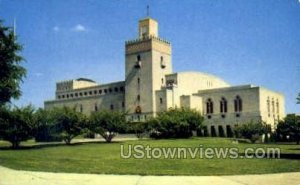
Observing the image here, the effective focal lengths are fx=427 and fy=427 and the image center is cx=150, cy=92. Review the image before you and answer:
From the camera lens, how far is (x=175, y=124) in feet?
153

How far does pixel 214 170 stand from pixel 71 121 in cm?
2315

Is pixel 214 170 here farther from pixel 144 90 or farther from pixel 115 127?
pixel 144 90

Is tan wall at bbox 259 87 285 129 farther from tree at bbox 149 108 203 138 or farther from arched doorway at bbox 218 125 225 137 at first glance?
tree at bbox 149 108 203 138

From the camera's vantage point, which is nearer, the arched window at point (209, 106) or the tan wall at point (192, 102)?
the tan wall at point (192, 102)

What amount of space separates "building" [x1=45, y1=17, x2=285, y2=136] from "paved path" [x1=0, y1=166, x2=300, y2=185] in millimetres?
44870

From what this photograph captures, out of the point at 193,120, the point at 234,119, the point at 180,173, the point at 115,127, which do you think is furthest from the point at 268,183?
the point at 234,119

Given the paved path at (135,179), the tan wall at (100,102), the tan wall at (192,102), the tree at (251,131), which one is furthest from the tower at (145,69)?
the paved path at (135,179)

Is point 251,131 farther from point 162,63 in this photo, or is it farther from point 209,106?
point 162,63

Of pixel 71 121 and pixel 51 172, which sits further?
pixel 71 121

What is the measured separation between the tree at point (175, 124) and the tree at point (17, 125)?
18.4 m

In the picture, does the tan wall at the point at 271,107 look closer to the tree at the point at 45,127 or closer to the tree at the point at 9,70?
the tree at the point at 45,127

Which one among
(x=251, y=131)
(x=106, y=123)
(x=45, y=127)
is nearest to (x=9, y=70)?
(x=45, y=127)

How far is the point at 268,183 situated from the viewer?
417 inches

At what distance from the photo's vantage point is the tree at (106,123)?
38528mm
